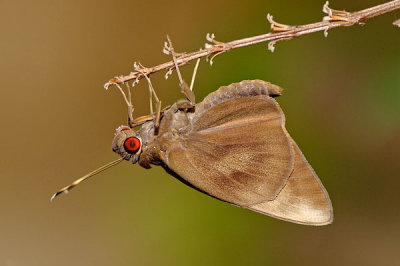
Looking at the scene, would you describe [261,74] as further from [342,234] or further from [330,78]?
[342,234]

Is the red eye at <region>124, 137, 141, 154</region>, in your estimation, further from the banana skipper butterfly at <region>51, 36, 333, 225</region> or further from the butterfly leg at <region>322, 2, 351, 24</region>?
the butterfly leg at <region>322, 2, 351, 24</region>

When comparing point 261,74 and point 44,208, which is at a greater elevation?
point 261,74

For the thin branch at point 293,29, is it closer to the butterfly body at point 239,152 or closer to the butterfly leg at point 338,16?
the butterfly leg at point 338,16

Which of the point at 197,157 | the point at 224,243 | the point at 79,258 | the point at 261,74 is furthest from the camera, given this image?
the point at 79,258

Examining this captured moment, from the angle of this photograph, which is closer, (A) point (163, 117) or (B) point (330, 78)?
(A) point (163, 117)

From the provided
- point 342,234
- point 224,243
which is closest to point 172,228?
point 224,243

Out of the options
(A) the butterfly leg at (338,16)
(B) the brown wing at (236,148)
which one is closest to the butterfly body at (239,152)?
(B) the brown wing at (236,148)

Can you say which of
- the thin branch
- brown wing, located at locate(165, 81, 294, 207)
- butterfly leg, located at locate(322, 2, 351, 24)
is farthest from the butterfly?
butterfly leg, located at locate(322, 2, 351, 24)

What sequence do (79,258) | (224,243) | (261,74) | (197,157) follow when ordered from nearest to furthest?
1. (197,157)
2. (261,74)
3. (224,243)
4. (79,258)
